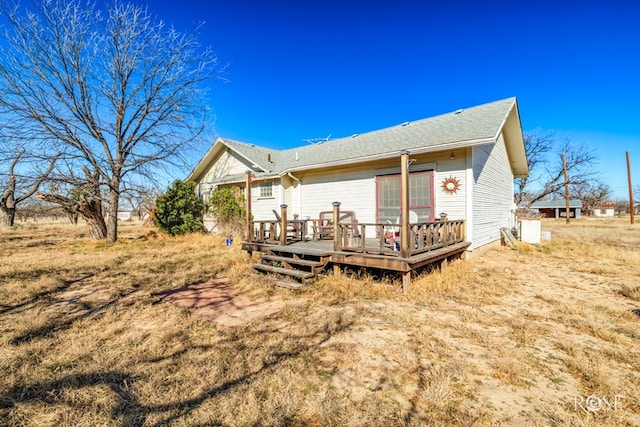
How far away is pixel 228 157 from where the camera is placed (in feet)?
48.1

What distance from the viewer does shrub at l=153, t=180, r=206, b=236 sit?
46.2 ft

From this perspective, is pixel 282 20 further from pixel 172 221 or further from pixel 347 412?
pixel 347 412

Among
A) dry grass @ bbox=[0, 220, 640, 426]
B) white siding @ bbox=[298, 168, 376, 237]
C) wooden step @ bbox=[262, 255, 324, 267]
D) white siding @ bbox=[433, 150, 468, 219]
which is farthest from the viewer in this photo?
white siding @ bbox=[298, 168, 376, 237]

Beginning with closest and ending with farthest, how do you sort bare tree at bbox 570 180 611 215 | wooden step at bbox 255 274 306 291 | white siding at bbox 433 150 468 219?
wooden step at bbox 255 274 306 291 < white siding at bbox 433 150 468 219 < bare tree at bbox 570 180 611 215

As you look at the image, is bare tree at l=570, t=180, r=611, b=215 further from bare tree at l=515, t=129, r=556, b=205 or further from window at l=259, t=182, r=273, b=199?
window at l=259, t=182, r=273, b=199

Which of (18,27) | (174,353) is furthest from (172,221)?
(174,353)

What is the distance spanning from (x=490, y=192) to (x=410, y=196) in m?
3.47

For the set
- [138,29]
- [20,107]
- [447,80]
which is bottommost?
[20,107]

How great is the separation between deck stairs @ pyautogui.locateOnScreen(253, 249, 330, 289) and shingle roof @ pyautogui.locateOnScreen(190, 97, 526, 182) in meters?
3.99

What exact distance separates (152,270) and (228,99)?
36.9ft

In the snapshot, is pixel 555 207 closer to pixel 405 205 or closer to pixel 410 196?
pixel 410 196

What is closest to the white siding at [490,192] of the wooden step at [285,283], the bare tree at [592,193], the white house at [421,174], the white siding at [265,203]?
the white house at [421,174]

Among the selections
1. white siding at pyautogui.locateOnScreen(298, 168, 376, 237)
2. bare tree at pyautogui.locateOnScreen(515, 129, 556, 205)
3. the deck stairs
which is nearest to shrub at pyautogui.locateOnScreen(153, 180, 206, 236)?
white siding at pyautogui.locateOnScreen(298, 168, 376, 237)

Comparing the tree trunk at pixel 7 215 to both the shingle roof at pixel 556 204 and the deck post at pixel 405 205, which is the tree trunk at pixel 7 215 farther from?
the shingle roof at pixel 556 204
